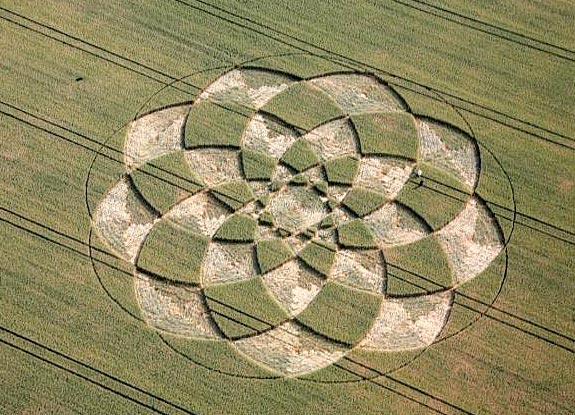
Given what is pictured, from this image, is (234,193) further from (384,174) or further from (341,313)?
(341,313)

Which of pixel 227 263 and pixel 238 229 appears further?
pixel 238 229

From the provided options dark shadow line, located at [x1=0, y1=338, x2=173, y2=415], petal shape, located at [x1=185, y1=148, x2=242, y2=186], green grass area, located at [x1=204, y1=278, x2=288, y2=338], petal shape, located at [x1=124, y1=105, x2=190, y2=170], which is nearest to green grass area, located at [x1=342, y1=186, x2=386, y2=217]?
petal shape, located at [x1=185, y1=148, x2=242, y2=186]

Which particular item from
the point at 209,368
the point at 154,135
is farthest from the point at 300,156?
the point at 209,368

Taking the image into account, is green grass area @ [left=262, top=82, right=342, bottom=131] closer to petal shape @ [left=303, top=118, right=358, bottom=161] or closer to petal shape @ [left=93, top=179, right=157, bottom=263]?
petal shape @ [left=303, top=118, right=358, bottom=161]

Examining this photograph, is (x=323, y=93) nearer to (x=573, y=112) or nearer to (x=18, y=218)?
(x=573, y=112)

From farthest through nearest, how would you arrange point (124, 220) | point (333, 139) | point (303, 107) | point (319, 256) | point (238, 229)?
1. point (303, 107)
2. point (333, 139)
3. point (124, 220)
4. point (238, 229)
5. point (319, 256)

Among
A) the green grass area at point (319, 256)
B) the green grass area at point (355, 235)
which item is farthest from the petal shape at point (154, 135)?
the green grass area at point (355, 235)

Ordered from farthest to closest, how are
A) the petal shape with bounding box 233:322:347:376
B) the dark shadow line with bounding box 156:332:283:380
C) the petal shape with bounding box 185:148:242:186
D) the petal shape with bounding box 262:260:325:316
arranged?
the petal shape with bounding box 185:148:242:186 → the petal shape with bounding box 262:260:325:316 → the petal shape with bounding box 233:322:347:376 → the dark shadow line with bounding box 156:332:283:380
